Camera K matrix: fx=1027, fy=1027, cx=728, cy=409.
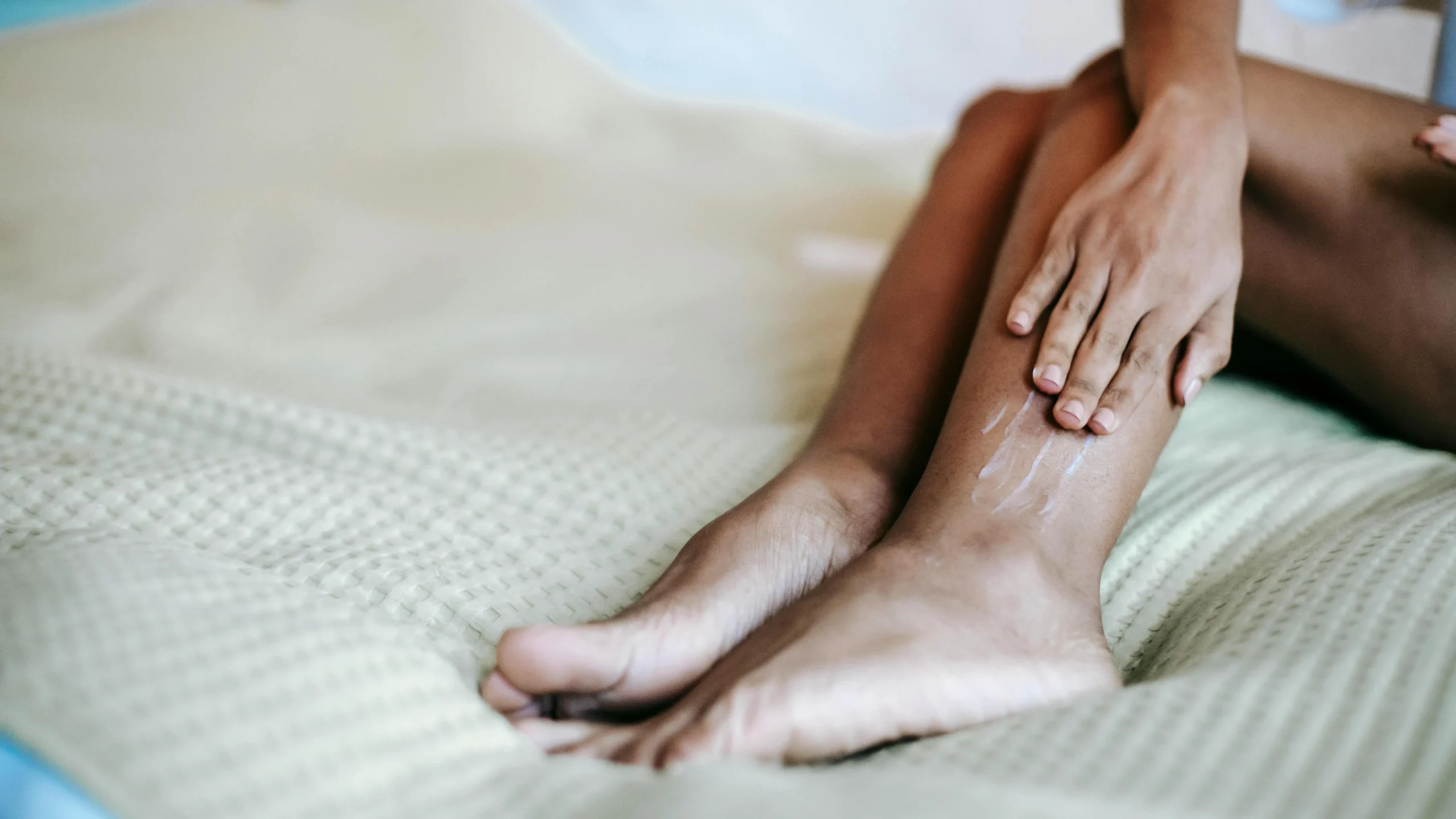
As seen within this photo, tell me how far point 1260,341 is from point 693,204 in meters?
0.77

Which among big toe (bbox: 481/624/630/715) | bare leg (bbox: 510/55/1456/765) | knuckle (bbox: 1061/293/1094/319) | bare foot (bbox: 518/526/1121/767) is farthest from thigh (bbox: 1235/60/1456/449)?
big toe (bbox: 481/624/630/715)

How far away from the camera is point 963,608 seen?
536mm

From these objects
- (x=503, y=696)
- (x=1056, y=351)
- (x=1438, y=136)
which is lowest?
(x=503, y=696)

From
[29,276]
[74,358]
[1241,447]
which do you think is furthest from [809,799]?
[29,276]

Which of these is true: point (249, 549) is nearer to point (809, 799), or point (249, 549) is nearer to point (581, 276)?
point (809, 799)

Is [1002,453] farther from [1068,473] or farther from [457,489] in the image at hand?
[457,489]

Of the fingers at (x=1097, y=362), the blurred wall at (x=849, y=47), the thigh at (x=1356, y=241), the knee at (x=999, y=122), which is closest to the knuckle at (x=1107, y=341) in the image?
the fingers at (x=1097, y=362)

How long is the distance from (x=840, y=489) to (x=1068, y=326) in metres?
0.17

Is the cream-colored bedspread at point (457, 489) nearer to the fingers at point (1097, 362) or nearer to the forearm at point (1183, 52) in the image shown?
the fingers at point (1097, 362)

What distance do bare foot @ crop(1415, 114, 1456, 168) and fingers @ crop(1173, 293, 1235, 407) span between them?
0.51 feet

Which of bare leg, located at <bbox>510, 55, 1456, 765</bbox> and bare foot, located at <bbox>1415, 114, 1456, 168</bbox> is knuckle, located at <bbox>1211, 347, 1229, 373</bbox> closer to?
bare leg, located at <bbox>510, 55, 1456, 765</bbox>

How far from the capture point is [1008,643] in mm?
526

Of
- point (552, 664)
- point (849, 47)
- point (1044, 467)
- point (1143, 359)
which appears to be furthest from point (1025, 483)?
point (849, 47)

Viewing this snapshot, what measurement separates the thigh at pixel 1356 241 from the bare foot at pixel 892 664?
1.13 feet
